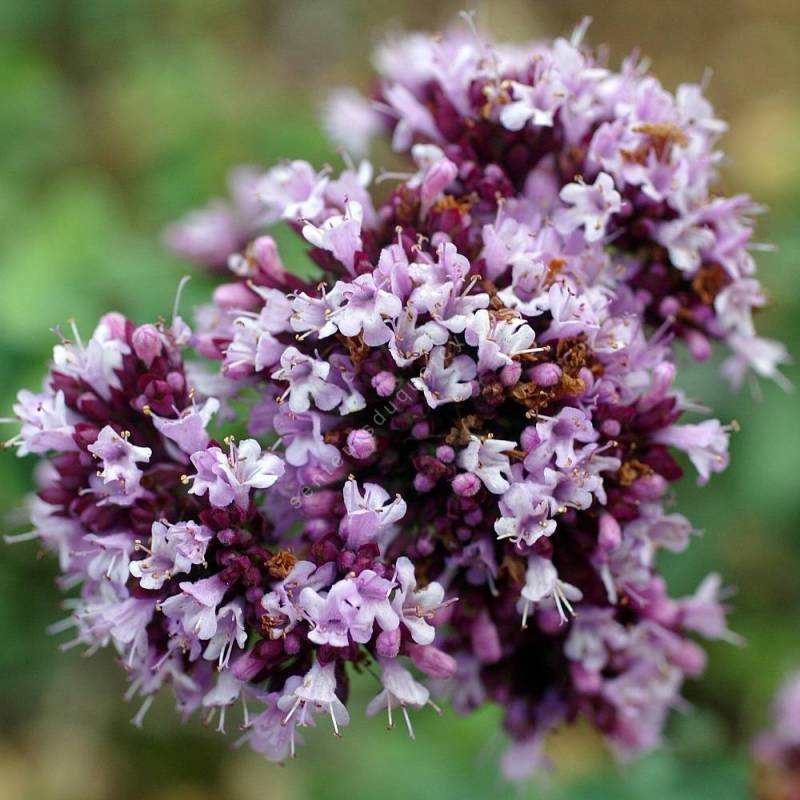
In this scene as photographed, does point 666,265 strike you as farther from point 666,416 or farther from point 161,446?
point 161,446

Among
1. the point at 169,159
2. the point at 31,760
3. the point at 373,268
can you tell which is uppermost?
the point at 169,159

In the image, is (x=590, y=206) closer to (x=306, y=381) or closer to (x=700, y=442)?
(x=700, y=442)

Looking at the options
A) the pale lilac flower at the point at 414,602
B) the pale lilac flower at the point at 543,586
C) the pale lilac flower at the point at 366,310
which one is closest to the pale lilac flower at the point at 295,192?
the pale lilac flower at the point at 366,310

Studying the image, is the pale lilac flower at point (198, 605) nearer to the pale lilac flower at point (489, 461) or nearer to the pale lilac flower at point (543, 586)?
the pale lilac flower at point (489, 461)

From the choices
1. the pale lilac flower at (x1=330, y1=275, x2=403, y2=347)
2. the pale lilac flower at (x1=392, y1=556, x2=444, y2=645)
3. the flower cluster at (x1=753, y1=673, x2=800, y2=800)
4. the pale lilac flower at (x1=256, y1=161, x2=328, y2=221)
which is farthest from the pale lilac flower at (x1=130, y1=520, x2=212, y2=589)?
the flower cluster at (x1=753, y1=673, x2=800, y2=800)

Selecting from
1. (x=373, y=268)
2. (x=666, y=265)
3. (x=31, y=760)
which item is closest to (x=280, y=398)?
(x=373, y=268)

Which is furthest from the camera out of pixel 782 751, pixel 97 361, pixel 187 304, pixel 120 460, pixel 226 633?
pixel 187 304

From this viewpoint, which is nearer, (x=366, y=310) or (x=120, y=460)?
(x=366, y=310)

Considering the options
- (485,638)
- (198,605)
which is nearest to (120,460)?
(198,605)
